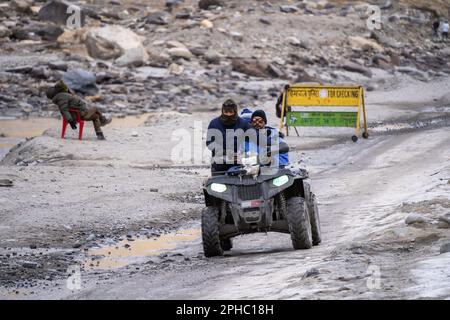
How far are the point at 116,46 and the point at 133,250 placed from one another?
28.4m

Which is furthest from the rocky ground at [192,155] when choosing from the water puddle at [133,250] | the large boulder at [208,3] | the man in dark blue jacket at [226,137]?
the man in dark blue jacket at [226,137]

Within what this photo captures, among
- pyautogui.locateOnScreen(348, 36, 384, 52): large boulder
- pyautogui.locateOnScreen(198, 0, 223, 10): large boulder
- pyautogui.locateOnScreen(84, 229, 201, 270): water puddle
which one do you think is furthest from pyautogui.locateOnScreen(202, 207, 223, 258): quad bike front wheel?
pyautogui.locateOnScreen(198, 0, 223, 10): large boulder

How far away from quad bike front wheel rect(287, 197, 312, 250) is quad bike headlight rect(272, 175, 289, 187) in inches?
9.2

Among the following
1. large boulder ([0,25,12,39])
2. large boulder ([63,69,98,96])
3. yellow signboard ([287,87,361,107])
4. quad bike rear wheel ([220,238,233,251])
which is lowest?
quad bike rear wheel ([220,238,233,251])

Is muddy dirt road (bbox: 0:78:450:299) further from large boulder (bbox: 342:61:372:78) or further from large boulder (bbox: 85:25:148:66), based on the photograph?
large boulder (bbox: 342:61:372:78)

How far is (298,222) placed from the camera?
12539mm

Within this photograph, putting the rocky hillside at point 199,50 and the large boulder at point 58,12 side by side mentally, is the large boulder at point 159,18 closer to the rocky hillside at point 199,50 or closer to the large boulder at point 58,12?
the rocky hillside at point 199,50

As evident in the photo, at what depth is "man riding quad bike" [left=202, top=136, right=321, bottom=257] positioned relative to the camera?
12.6m

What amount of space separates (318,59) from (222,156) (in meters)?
33.5

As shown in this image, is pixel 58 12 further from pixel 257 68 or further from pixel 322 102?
pixel 322 102

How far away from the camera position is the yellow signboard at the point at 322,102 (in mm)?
27969
